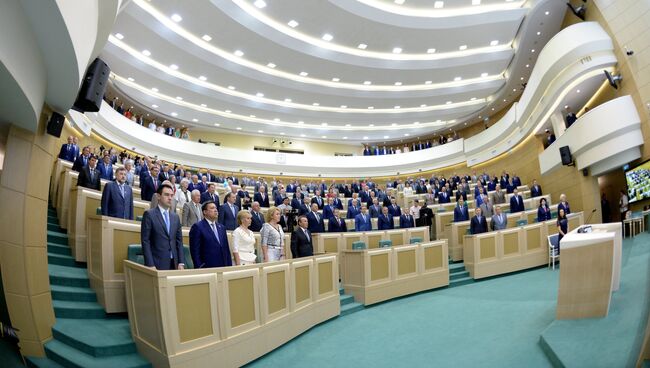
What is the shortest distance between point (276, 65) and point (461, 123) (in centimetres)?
1034

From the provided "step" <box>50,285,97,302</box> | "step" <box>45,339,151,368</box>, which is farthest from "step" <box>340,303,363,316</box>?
"step" <box>50,285,97,302</box>

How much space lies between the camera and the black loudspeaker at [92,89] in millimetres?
3191

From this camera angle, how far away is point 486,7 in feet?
34.0

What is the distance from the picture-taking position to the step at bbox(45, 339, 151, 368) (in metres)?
2.48

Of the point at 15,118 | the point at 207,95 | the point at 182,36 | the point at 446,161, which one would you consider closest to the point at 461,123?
the point at 446,161

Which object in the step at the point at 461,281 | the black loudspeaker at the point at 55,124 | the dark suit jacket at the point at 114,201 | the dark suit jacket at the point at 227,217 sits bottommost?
the step at the point at 461,281

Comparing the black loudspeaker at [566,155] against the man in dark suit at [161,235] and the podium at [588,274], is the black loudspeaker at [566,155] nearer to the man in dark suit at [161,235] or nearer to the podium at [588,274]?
the podium at [588,274]

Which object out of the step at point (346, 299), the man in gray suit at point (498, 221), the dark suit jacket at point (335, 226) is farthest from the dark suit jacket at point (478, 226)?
the step at point (346, 299)

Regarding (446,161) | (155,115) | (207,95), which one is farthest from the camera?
(446,161)

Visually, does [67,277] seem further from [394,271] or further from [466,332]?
[394,271]

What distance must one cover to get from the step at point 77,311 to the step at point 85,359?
0.41m

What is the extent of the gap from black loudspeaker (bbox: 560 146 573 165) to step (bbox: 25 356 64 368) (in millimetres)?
10274

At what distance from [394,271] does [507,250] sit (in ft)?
8.33

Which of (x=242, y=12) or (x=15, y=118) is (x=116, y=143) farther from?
(x=15, y=118)
